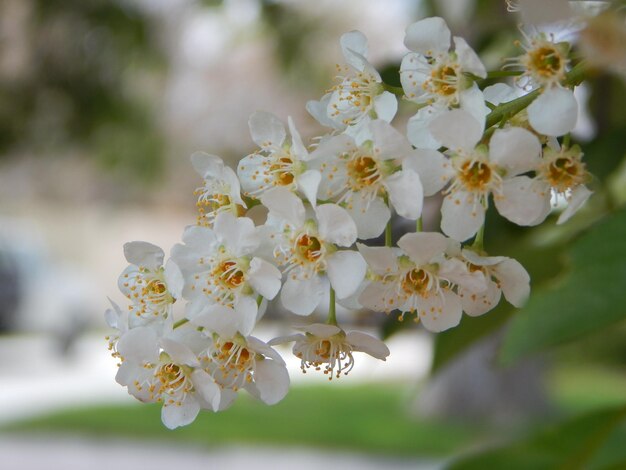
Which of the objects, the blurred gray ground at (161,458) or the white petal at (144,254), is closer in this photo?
the white petal at (144,254)

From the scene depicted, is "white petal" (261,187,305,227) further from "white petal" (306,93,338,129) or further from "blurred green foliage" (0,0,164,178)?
"blurred green foliage" (0,0,164,178)

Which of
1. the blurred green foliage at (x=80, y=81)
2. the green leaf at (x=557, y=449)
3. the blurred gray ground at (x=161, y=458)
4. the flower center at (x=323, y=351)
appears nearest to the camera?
the flower center at (x=323, y=351)

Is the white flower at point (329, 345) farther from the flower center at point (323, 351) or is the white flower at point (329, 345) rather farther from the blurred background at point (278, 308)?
the blurred background at point (278, 308)

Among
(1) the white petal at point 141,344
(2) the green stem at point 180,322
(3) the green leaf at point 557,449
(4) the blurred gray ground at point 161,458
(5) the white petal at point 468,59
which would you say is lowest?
(1) the white petal at point 141,344

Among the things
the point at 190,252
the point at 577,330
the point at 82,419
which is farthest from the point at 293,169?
the point at 82,419

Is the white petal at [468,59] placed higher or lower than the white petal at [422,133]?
higher

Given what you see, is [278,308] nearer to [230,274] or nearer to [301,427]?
[230,274]

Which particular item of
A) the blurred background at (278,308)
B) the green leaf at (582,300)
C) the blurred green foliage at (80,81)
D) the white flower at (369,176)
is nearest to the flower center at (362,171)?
the white flower at (369,176)
